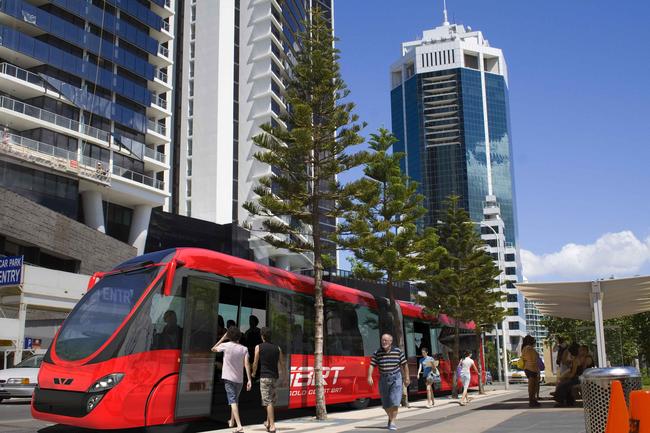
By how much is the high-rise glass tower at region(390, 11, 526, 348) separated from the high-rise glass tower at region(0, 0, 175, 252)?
119 m

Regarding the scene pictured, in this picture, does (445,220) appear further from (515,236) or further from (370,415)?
(515,236)

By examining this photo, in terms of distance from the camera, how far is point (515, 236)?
16550 cm

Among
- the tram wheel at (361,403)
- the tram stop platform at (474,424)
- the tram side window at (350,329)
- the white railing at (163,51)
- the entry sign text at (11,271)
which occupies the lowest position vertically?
the tram wheel at (361,403)

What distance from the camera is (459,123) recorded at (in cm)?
16712

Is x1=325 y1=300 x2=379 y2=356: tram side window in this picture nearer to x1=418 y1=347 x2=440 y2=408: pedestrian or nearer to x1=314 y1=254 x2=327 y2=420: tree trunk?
x1=314 y1=254 x2=327 y2=420: tree trunk

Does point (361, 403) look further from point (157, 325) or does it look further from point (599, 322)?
point (157, 325)

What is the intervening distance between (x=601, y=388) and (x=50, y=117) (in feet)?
142

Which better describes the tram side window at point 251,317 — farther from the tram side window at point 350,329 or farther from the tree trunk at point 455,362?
the tree trunk at point 455,362

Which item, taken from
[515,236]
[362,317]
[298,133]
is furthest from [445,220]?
[515,236]

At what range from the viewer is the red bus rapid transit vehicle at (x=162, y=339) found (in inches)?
374

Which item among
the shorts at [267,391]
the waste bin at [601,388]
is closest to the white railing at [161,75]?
the shorts at [267,391]

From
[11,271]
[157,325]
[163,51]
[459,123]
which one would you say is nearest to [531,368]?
[157,325]

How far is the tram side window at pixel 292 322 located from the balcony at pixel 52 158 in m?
29.0

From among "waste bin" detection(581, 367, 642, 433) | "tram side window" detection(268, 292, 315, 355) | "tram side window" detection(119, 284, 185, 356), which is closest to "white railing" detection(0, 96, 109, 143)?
"tram side window" detection(268, 292, 315, 355)
